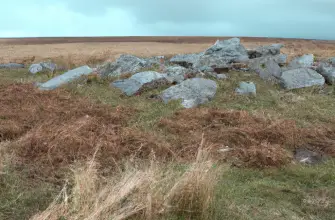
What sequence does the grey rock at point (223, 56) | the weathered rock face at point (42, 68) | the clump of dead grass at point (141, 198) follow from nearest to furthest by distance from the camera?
the clump of dead grass at point (141, 198) → the grey rock at point (223, 56) → the weathered rock face at point (42, 68)

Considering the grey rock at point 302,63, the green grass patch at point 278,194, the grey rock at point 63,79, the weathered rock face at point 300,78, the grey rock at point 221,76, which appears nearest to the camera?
the green grass patch at point 278,194

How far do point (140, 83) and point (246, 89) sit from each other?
121 inches

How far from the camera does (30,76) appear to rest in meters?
15.4

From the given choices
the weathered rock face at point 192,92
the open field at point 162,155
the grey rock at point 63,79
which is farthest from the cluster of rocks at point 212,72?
the grey rock at point 63,79

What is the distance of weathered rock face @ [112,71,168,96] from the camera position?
11.4 meters

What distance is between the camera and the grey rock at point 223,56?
1440cm

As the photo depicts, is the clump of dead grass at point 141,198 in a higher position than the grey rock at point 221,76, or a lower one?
higher

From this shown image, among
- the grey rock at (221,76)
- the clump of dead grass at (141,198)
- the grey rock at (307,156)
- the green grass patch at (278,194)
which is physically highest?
the clump of dead grass at (141,198)

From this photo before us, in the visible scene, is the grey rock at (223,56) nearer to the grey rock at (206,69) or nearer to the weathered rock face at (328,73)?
the grey rock at (206,69)

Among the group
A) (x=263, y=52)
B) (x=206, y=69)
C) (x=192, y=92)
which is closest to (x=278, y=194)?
(x=192, y=92)

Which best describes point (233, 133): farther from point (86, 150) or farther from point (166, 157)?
point (86, 150)

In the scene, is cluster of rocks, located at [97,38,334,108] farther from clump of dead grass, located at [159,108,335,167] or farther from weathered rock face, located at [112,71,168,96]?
clump of dead grass, located at [159,108,335,167]

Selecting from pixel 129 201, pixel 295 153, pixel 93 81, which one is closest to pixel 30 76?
pixel 93 81

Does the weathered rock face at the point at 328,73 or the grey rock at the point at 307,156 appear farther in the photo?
the weathered rock face at the point at 328,73
